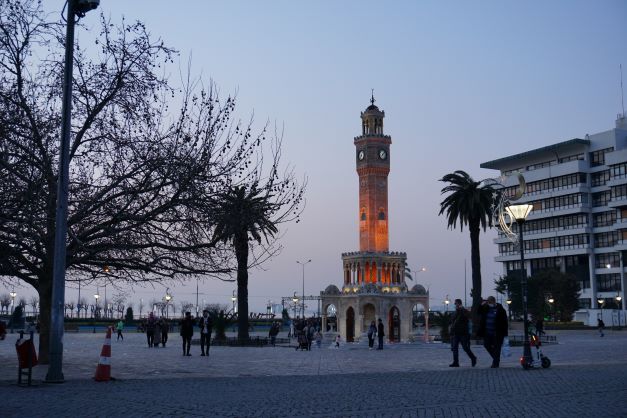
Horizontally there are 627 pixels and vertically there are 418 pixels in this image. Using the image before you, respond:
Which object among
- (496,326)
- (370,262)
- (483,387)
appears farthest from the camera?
(370,262)

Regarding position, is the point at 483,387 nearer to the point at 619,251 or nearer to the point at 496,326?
the point at 496,326

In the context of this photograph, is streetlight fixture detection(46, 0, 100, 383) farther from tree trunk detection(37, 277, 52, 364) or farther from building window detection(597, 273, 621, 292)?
building window detection(597, 273, 621, 292)

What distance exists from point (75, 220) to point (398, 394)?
975 centimetres

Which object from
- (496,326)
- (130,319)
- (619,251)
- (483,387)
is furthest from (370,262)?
(483,387)

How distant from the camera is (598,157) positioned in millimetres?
104125

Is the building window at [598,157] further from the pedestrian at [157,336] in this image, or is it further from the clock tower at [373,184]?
the pedestrian at [157,336]

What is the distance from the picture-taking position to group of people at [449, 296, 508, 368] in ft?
65.4

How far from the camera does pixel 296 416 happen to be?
10594mm

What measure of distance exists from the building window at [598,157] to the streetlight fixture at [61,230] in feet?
322

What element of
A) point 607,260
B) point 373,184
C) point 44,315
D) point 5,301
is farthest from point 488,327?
point 5,301

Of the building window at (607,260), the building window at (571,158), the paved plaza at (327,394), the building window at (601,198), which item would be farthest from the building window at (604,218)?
the paved plaza at (327,394)

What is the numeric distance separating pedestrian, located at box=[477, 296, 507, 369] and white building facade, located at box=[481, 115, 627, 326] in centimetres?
7683

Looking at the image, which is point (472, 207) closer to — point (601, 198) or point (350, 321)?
point (350, 321)

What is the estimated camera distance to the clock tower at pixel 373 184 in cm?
8012
